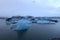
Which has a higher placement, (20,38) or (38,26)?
(38,26)

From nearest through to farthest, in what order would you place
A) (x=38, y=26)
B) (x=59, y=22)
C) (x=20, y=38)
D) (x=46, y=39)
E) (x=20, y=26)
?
1. (x=46, y=39)
2. (x=20, y=38)
3. (x=20, y=26)
4. (x=38, y=26)
5. (x=59, y=22)

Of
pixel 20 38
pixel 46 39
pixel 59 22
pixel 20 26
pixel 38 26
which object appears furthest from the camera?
pixel 59 22

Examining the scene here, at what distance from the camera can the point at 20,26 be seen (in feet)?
6.60

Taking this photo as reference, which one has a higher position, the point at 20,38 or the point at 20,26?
the point at 20,26

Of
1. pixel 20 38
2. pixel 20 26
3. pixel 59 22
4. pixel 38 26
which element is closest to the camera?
pixel 20 38

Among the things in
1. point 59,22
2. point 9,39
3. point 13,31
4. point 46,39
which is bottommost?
point 46,39

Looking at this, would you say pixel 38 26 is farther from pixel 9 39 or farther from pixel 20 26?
pixel 9 39

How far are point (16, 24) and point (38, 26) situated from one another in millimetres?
543

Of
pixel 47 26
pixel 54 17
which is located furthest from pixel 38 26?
pixel 54 17

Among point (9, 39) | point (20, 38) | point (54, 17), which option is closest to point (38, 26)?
point (54, 17)

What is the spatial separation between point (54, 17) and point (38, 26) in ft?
1.37

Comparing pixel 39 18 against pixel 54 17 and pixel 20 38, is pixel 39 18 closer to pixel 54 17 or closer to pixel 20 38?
pixel 54 17

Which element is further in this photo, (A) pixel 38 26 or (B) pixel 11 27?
→ (A) pixel 38 26

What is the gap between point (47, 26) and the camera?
7.86 feet
